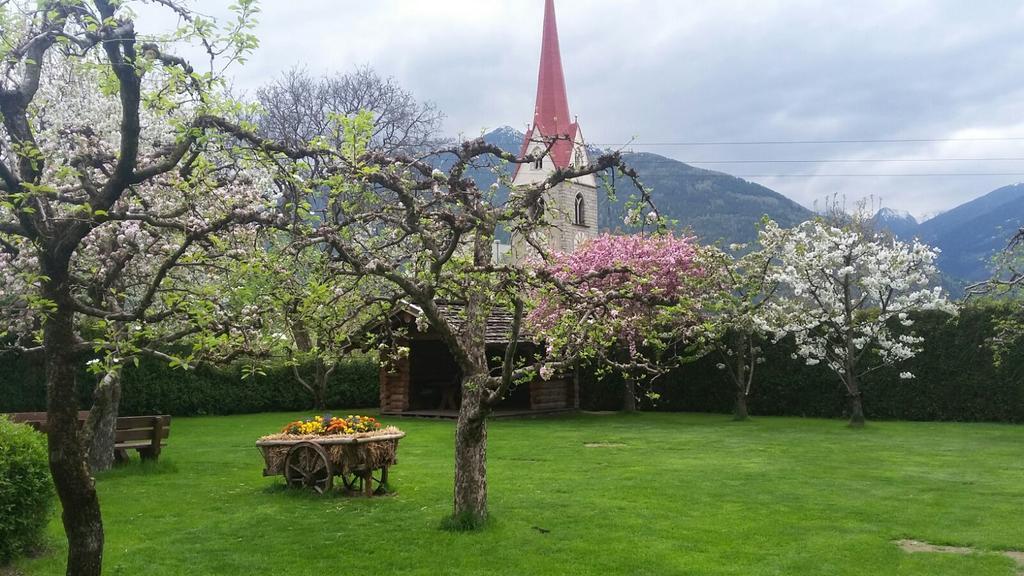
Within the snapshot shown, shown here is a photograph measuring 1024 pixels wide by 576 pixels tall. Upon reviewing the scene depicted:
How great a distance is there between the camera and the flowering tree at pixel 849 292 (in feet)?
63.2

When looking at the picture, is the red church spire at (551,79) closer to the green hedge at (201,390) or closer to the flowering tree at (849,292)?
the green hedge at (201,390)

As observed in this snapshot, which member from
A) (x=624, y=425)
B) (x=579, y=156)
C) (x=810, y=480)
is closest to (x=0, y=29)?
(x=579, y=156)

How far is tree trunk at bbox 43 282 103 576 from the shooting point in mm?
5340

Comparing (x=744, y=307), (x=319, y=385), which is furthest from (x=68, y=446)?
(x=319, y=385)

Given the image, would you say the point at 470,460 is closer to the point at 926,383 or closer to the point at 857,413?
the point at 857,413

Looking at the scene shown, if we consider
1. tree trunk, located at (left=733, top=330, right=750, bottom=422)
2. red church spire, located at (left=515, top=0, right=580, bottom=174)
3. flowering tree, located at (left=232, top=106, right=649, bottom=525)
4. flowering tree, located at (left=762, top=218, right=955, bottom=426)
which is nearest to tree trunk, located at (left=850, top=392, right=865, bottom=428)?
flowering tree, located at (left=762, top=218, right=955, bottom=426)

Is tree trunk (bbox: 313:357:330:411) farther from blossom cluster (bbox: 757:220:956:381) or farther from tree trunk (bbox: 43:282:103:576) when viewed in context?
tree trunk (bbox: 43:282:103:576)

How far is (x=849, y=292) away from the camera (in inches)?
776

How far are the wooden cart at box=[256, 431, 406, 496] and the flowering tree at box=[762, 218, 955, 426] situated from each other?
12372mm

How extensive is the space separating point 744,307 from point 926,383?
5.19m

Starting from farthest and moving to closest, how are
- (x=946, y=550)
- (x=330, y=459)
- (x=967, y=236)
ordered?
(x=967, y=236), (x=330, y=459), (x=946, y=550)

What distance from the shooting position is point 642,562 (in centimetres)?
745

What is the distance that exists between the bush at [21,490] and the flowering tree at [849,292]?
1635 cm

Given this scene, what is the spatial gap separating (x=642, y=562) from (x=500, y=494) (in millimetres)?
3494
